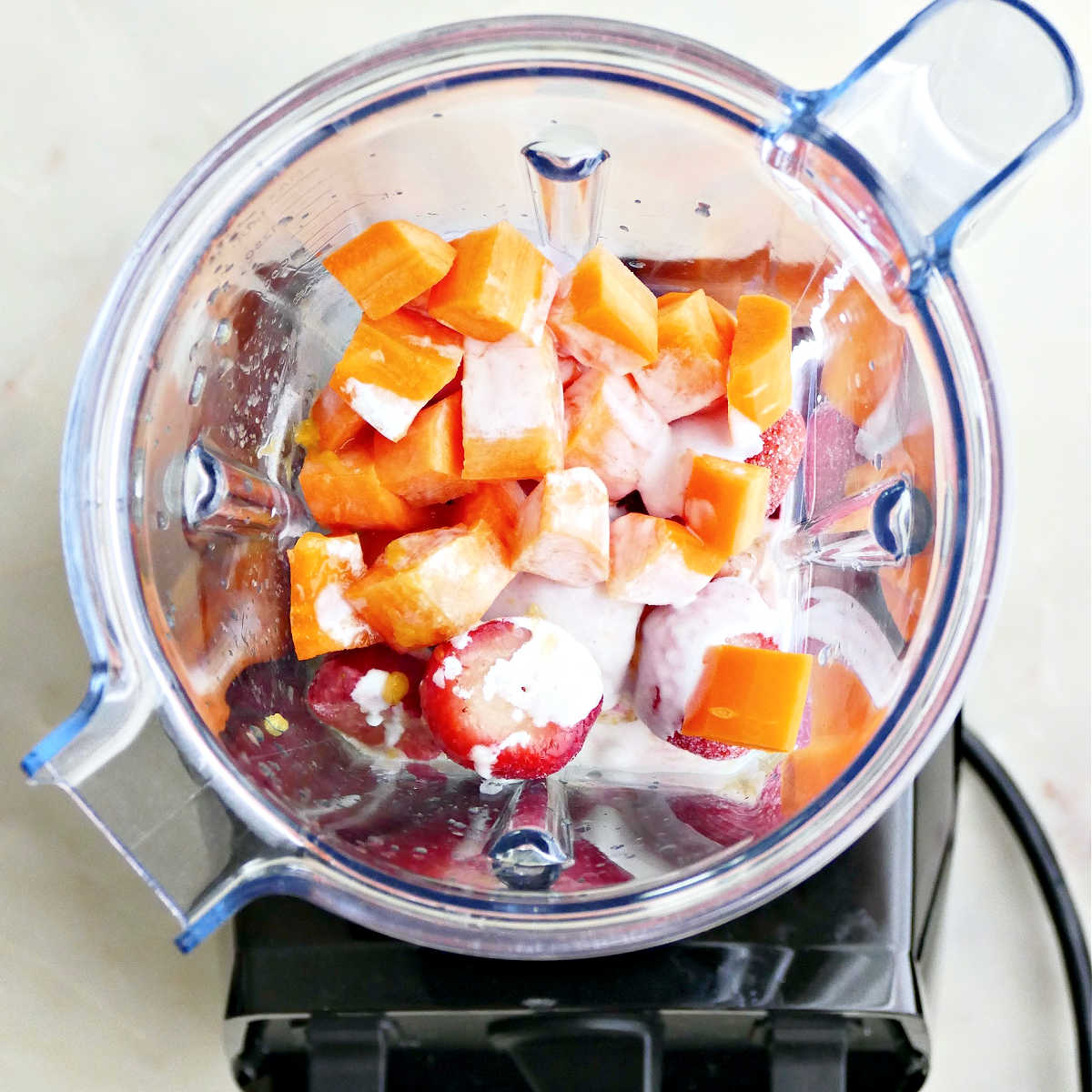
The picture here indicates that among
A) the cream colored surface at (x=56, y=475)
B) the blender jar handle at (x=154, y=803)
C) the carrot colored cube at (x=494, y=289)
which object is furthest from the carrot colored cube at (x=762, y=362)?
the blender jar handle at (x=154, y=803)

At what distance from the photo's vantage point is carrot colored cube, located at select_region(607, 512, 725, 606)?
1.84 ft

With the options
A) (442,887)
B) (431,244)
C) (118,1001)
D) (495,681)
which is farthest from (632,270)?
(118,1001)

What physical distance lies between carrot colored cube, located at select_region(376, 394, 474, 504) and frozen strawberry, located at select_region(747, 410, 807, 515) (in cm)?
17

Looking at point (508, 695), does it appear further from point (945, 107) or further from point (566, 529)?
point (945, 107)

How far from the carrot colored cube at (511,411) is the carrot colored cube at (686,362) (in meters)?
0.06

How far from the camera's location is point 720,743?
22.9 inches

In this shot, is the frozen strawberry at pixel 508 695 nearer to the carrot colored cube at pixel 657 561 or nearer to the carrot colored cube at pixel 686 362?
the carrot colored cube at pixel 657 561

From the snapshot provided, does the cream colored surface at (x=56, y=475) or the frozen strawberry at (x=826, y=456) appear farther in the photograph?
the cream colored surface at (x=56, y=475)

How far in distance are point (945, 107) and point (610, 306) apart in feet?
0.61

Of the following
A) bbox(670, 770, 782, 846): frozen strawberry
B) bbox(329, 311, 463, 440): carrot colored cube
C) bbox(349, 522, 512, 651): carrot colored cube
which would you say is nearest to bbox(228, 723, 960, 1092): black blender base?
bbox(670, 770, 782, 846): frozen strawberry

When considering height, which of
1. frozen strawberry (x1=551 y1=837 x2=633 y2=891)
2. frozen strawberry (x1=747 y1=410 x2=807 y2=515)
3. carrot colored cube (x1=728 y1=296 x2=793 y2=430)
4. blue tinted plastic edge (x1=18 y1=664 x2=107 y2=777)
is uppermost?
carrot colored cube (x1=728 y1=296 x2=793 y2=430)

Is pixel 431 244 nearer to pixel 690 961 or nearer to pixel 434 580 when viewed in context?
pixel 434 580

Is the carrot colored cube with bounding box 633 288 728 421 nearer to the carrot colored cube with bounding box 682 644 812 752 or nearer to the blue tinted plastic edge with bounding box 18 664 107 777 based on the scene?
the carrot colored cube with bounding box 682 644 812 752

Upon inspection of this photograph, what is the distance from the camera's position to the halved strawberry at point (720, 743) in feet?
1.88
